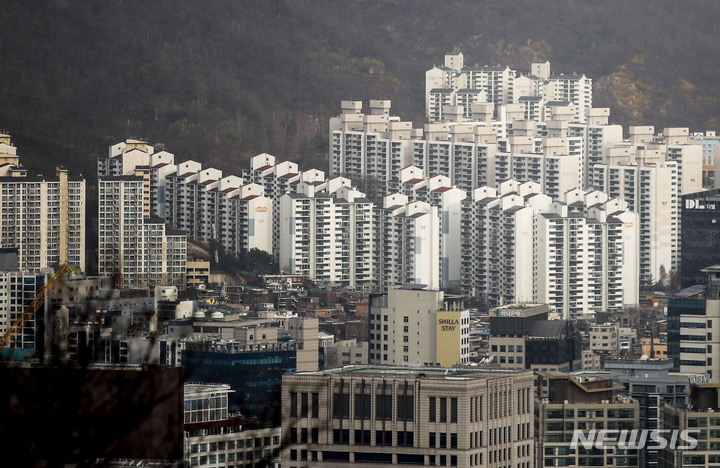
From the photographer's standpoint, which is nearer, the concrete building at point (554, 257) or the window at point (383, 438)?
the window at point (383, 438)

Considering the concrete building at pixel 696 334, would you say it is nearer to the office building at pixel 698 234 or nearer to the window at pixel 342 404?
the window at pixel 342 404

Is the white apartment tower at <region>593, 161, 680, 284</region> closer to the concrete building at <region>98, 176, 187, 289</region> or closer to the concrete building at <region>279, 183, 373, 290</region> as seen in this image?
the concrete building at <region>279, 183, 373, 290</region>

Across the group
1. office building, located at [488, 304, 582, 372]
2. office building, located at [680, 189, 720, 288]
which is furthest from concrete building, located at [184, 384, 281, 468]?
office building, located at [680, 189, 720, 288]

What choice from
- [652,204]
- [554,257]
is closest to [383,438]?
[554,257]

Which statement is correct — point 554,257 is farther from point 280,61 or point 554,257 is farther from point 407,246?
point 280,61

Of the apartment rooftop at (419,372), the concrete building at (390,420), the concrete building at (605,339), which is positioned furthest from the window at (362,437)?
the concrete building at (605,339)

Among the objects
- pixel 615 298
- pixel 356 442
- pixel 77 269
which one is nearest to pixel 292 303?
pixel 77 269
